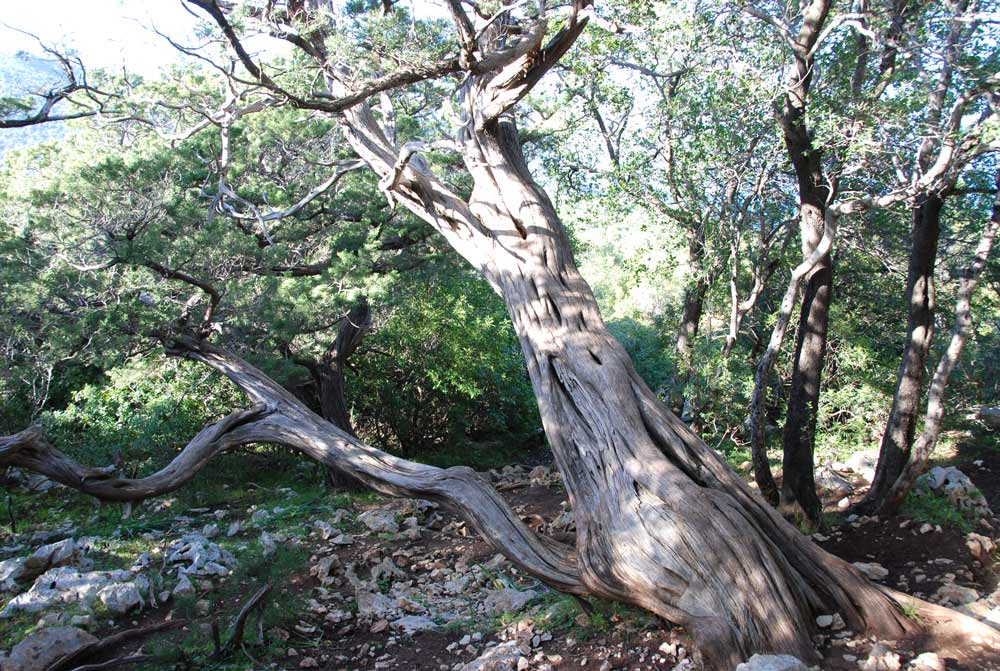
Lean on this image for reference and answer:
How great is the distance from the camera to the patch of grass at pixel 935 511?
486 centimetres

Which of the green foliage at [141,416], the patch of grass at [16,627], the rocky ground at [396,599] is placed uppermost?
the green foliage at [141,416]

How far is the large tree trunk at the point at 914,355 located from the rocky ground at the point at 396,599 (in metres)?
0.28

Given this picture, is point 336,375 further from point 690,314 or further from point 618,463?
point 618,463

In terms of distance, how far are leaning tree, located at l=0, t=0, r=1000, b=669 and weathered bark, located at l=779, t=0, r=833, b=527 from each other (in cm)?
144

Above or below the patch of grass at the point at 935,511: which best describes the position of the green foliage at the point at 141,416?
above

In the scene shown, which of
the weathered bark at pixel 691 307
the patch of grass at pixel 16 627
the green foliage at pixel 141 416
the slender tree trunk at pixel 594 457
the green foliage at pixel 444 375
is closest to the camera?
the slender tree trunk at pixel 594 457

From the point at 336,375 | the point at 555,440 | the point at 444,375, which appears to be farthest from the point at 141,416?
the point at 555,440

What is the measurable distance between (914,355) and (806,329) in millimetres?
741

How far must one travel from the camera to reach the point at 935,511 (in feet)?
16.4

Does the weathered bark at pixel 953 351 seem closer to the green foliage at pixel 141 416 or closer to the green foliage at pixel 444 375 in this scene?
the green foliage at pixel 444 375

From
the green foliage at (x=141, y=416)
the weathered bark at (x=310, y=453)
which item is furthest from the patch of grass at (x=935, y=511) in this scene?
the green foliage at (x=141, y=416)

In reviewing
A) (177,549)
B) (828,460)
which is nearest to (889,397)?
(828,460)

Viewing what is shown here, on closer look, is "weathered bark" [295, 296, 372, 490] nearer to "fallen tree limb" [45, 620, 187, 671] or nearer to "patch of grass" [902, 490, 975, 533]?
"fallen tree limb" [45, 620, 187, 671]

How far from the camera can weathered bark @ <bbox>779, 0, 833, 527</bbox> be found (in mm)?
5160
